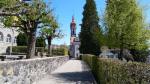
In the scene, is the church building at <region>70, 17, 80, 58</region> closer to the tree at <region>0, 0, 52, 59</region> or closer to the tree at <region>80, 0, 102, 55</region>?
the tree at <region>80, 0, 102, 55</region>

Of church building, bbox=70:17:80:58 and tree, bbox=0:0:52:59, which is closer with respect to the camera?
tree, bbox=0:0:52:59

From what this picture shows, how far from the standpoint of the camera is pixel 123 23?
31594 millimetres

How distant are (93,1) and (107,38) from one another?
4862cm

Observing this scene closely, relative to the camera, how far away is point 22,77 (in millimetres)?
12922

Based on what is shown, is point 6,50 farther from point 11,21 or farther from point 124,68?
point 124,68

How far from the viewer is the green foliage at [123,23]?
31.3 m

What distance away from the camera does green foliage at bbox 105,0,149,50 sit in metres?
31.3

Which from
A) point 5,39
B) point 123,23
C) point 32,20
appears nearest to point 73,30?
point 5,39

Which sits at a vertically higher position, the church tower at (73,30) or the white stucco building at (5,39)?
the church tower at (73,30)

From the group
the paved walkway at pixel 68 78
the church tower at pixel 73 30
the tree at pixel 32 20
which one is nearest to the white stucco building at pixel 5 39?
the tree at pixel 32 20

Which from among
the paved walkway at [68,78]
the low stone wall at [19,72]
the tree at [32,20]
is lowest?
the paved walkway at [68,78]

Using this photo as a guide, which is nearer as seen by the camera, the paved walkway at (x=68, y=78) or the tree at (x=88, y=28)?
the paved walkway at (x=68, y=78)

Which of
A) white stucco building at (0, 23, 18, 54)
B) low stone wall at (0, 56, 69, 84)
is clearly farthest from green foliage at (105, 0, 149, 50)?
white stucco building at (0, 23, 18, 54)

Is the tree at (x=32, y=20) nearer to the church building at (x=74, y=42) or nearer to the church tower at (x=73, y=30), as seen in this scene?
the church tower at (x=73, y=30)
